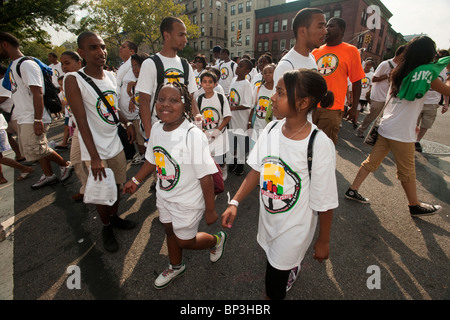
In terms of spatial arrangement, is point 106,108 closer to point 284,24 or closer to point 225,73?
point 225,73

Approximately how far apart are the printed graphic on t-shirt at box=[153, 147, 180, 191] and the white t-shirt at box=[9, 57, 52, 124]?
2.89 meters

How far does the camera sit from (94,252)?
2.48m

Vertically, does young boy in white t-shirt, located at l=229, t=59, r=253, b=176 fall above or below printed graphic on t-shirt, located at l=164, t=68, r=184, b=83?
below

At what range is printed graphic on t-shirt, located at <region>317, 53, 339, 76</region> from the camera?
2.98m

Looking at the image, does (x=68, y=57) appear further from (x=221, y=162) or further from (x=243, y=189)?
(x=243, y=189)

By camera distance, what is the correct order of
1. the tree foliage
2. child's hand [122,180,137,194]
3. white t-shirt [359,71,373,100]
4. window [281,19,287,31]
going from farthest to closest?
window [281,19,287,31] → the tree foliage → white t-shirt [359,71,373,100] → child's hand [122,180,137,194]

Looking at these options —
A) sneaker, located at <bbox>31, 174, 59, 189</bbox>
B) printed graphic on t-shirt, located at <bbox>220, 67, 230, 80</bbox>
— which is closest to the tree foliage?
printed graphic on t-shirt, located at <bbox>220, 67, 230, 80</bbox>

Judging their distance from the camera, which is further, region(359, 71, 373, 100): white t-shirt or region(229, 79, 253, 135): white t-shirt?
region(359, 71, 373, 100): white t-shirt

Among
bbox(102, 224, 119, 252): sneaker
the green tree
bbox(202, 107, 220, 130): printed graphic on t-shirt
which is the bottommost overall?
bbox(102, 224, 119, 252): sneaker

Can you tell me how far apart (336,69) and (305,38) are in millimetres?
791

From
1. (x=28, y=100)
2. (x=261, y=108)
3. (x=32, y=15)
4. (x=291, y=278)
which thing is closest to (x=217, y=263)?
(x=291, y=278)

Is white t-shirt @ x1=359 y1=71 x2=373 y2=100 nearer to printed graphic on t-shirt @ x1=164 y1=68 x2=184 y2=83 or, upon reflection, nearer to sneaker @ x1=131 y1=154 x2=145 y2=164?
printed graphic on t-shirt @ x1=164 y1=68 x2=184 y2=83

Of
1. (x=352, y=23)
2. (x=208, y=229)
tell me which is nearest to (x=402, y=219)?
(x=208, y=229)

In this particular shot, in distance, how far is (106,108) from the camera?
8.04 ft
